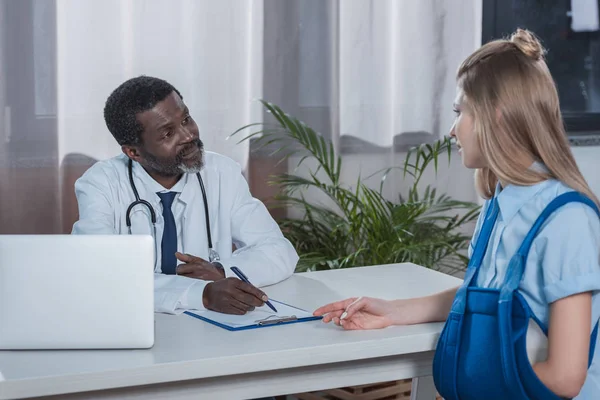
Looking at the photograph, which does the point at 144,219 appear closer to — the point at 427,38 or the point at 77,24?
the point at 77,24

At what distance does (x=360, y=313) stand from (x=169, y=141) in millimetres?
867

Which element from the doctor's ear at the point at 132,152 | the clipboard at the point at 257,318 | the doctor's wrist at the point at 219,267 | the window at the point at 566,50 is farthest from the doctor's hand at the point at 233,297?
the window at the point at 566,50

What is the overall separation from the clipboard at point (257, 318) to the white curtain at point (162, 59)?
126 centimetres

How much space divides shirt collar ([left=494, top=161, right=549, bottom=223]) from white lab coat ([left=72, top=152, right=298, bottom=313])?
2.22 ft

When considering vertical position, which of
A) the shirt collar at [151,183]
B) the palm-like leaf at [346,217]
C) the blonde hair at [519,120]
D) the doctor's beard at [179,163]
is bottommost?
the palm-like leaf at [346,217]

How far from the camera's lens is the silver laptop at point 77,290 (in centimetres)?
136

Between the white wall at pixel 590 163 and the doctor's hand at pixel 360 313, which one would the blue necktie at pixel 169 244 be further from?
the white wall at pixel 590 163

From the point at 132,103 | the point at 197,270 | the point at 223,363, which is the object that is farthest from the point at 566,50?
the point at 223,363

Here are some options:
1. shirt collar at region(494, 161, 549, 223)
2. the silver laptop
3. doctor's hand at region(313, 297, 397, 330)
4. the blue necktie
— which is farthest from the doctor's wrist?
shirt collar at region(494, 161, 549, 223)

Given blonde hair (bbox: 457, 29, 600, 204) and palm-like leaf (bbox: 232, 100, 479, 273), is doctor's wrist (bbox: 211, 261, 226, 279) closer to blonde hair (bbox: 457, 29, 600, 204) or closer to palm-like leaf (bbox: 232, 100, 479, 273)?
blonde hair (bbox: 457, 29, 600, 204)

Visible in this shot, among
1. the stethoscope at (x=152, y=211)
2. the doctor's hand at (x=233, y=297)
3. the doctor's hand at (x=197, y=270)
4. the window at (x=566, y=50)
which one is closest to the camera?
the doctor's hand at (x=233, y=297)

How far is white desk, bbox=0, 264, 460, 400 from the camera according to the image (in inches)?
50.7

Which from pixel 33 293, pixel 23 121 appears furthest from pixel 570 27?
pixel 33 293

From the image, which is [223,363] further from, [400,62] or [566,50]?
[566,50]
